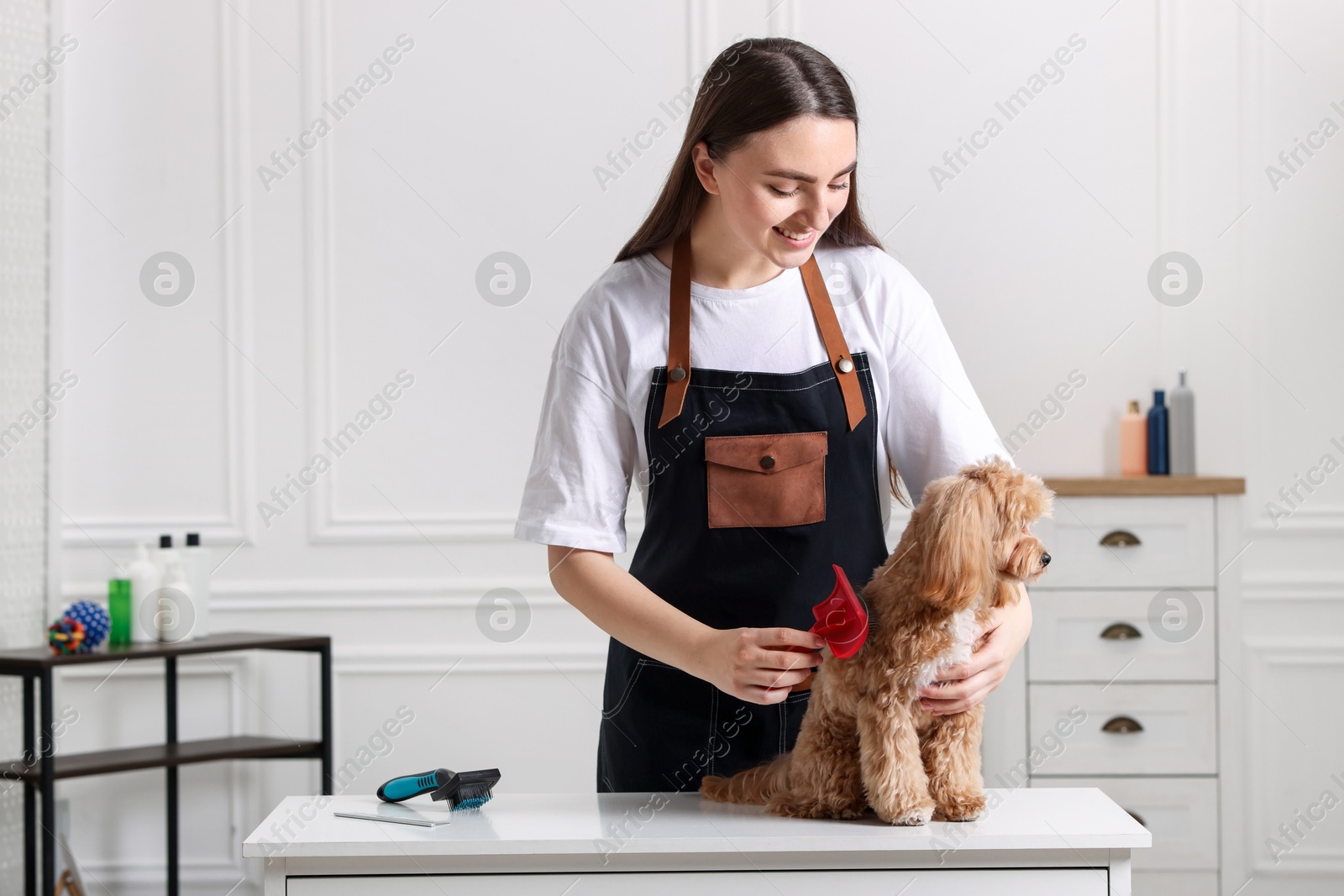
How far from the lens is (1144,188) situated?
346 centimetres

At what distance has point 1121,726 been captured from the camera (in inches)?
118

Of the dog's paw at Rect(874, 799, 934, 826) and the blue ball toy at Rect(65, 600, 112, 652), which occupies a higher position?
the dog's paw at Rect(874, 799, 934, 826)

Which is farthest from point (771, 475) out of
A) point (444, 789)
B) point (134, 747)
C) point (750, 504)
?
point (134, 747)

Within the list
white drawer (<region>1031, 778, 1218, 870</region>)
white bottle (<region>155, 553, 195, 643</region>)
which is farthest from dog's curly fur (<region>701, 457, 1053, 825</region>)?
white bottle (<region>155, 553, 195, 643</region>)

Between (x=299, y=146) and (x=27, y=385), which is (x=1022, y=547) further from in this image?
(x=27, y=385)

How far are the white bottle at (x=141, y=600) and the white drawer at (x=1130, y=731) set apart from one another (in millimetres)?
2564

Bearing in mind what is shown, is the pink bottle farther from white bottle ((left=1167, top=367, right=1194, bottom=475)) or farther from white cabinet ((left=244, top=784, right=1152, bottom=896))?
white cabinet ((left=244, top=784, right=1152, bottom=896))

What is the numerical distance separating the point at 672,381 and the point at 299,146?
8.11ft

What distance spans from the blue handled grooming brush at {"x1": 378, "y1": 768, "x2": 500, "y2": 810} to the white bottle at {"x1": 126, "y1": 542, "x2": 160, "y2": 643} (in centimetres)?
216

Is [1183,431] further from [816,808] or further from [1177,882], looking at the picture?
[816,808]

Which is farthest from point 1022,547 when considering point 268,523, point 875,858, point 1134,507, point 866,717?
point 268,523

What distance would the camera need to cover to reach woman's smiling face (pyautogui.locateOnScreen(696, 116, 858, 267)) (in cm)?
137

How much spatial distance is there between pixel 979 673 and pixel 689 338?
2.04 ft

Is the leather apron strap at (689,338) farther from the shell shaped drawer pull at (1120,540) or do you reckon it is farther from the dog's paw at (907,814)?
the shell shaped drawer pull at (1120,540)
